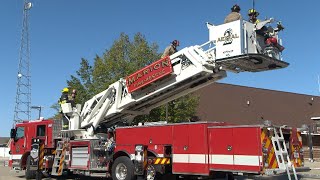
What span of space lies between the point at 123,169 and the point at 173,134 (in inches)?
87.8

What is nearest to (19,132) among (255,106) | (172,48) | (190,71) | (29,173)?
(29,173)

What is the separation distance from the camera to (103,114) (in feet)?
46.6

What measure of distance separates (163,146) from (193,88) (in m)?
1.94

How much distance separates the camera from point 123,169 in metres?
12.9

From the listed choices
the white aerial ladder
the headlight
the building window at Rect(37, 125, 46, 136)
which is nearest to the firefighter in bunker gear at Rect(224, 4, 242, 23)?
the white aerial ladder

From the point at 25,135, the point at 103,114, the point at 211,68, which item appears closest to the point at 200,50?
the point at 211,68

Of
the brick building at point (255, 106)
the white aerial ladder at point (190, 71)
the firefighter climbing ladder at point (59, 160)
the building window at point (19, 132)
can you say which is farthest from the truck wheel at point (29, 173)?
the brick building at point (255, 106)

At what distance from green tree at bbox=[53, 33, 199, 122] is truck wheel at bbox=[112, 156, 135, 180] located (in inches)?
440

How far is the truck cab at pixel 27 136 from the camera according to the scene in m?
16.2

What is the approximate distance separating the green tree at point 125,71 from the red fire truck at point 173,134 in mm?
9730

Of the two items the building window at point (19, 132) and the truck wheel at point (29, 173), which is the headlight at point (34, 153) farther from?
the building window at point (19, 132)

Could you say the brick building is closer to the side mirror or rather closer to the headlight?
the side mirror

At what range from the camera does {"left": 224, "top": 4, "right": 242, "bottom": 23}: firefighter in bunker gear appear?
1033 centimetres

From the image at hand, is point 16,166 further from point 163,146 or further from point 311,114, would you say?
point 311,114
